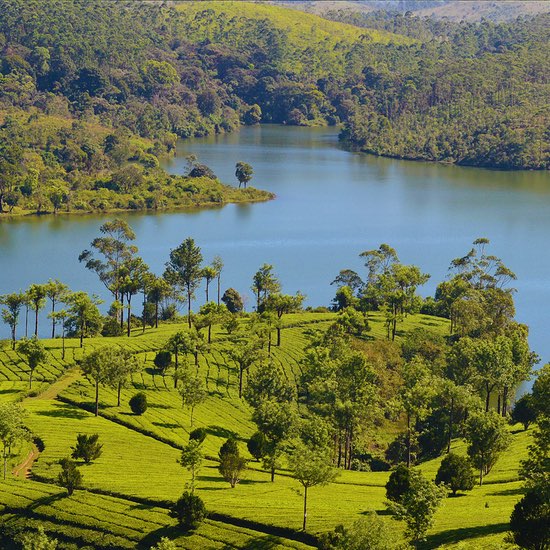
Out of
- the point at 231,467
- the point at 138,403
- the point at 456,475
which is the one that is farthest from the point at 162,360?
the point at 456,475

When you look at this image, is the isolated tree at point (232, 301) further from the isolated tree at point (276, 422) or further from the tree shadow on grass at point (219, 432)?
the isolated tree at point (276, 422)

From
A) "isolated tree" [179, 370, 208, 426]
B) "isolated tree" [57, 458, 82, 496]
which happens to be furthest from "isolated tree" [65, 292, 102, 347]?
"isolated tree" [57, 458, 82, 496]

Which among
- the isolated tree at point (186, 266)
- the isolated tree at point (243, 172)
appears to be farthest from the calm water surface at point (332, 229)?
the isolated tree at point (186, 266)

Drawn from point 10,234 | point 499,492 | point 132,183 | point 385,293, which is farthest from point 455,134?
point 499,492

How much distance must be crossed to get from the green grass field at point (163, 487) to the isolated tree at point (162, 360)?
1451 mm

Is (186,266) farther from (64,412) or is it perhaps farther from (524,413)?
(524,413)

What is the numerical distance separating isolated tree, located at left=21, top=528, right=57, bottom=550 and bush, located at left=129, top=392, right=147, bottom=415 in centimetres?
1571

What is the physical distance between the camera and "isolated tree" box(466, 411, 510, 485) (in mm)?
42969

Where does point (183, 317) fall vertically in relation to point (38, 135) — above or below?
below

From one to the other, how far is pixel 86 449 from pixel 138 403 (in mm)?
8472

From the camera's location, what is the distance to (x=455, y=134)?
187 m

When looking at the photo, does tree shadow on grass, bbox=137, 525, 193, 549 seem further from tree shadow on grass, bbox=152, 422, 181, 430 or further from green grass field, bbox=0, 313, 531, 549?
tree shadow on grass, bbox=152, 422, 181, 430

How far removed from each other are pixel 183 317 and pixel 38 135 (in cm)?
8361

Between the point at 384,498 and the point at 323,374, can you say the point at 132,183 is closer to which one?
the point at 323,374
